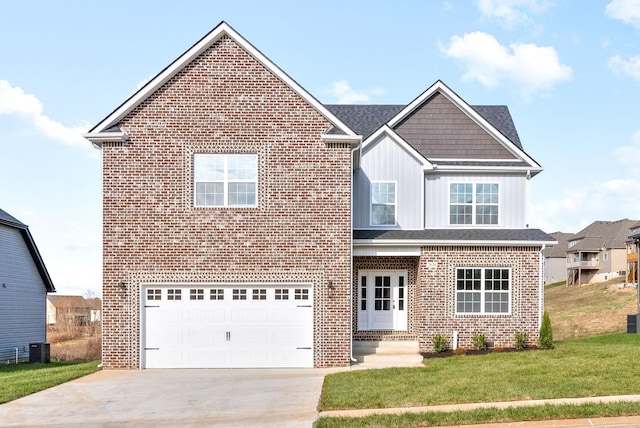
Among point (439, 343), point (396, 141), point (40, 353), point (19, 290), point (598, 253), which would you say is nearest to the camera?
point (439, 343)

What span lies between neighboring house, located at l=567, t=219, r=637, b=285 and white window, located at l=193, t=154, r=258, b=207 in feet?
214

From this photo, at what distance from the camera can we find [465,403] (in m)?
12.1

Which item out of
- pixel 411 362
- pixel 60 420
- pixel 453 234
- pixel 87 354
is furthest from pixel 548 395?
pixel 87 354

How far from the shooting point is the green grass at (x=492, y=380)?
40.8 ft

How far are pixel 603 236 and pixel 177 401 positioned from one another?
248ft

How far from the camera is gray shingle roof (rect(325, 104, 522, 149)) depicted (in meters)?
25.1

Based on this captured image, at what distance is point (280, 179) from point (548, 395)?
915cm

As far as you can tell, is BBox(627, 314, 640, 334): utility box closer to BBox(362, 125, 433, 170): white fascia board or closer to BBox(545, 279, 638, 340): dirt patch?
BBox(545, 279, 638, 340): dirt patch

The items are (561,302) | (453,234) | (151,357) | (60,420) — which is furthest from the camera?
(561,302)

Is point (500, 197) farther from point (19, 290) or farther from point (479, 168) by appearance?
point (19, 290)

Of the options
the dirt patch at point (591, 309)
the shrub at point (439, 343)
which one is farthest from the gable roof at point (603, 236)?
the shrub at point (439, 343)

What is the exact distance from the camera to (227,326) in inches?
738

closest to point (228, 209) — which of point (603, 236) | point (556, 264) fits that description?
point (603, 236)

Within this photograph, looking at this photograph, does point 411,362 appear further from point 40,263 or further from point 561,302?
point 561,302
